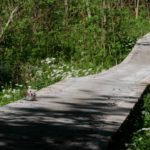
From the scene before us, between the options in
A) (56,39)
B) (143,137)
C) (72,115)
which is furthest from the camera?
(56,39)

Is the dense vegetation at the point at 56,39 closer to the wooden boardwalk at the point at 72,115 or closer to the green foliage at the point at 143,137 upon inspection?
the wooden boardwalk at the point at 72,115

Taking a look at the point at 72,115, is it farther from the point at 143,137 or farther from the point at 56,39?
the point at 56,39

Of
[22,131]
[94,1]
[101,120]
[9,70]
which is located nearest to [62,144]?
[22,131]

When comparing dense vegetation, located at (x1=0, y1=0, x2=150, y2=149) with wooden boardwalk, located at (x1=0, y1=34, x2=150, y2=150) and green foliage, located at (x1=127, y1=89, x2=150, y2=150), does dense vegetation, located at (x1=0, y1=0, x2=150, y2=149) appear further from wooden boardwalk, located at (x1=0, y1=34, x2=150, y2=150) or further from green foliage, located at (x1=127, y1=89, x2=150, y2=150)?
green foliage, located at (x1=127, y1=89, x2=150, y2=150)

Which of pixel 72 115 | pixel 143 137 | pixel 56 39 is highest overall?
pixel 56 39

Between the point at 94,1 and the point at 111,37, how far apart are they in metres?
2.91

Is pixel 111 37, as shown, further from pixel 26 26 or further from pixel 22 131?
pixel 22 131

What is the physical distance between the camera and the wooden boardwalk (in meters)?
6.82

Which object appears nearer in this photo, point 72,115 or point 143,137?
point 143,137

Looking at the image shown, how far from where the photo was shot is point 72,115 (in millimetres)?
8680

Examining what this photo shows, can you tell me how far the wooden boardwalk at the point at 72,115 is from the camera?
6.82m

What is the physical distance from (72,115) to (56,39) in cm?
1705

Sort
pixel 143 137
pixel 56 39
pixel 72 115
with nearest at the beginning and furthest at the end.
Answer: pixel 143 137, pixel 72 115, pixel 56 39

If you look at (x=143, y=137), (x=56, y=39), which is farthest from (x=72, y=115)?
(x=56, y=39)
